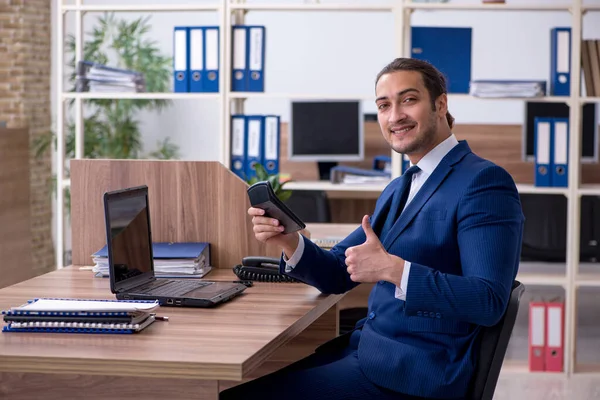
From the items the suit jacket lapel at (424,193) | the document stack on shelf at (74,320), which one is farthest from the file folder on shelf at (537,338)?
the document stack on shelf at (74,320)

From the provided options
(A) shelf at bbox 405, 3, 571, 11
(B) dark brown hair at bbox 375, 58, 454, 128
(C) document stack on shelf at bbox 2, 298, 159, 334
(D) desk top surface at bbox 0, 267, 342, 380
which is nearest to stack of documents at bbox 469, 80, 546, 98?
→ (A) shelf at bbox 405, 3, 571, 11

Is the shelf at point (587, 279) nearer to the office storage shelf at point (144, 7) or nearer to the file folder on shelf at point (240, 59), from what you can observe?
the file folder on shelf at point (240, 59)

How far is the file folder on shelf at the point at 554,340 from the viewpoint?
4.53m

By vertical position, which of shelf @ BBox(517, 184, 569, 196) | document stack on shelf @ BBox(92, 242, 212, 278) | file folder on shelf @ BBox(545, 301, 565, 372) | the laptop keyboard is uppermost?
shelf @ BBox(517, 184, 569, 196)

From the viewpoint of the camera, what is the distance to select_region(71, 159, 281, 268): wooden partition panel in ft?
9.03

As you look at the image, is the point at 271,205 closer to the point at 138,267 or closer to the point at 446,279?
the point at 138,267

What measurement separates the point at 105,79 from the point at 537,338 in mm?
→ 2608

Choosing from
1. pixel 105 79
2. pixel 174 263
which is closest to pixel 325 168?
pixel 105 79

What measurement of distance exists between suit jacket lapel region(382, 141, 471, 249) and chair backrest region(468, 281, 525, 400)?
1.00 feet

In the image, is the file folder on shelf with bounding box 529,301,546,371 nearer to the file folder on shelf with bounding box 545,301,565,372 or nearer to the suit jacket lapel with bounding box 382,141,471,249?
the file folder on shelf with bounding box 545,301,565,372

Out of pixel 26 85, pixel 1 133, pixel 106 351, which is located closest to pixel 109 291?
pixel 106 351

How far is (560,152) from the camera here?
455 centimetres

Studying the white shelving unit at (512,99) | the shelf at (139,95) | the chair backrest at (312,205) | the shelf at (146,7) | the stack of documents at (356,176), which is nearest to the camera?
the white shelving unit at (512,99)

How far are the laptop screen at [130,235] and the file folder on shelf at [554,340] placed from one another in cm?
272
